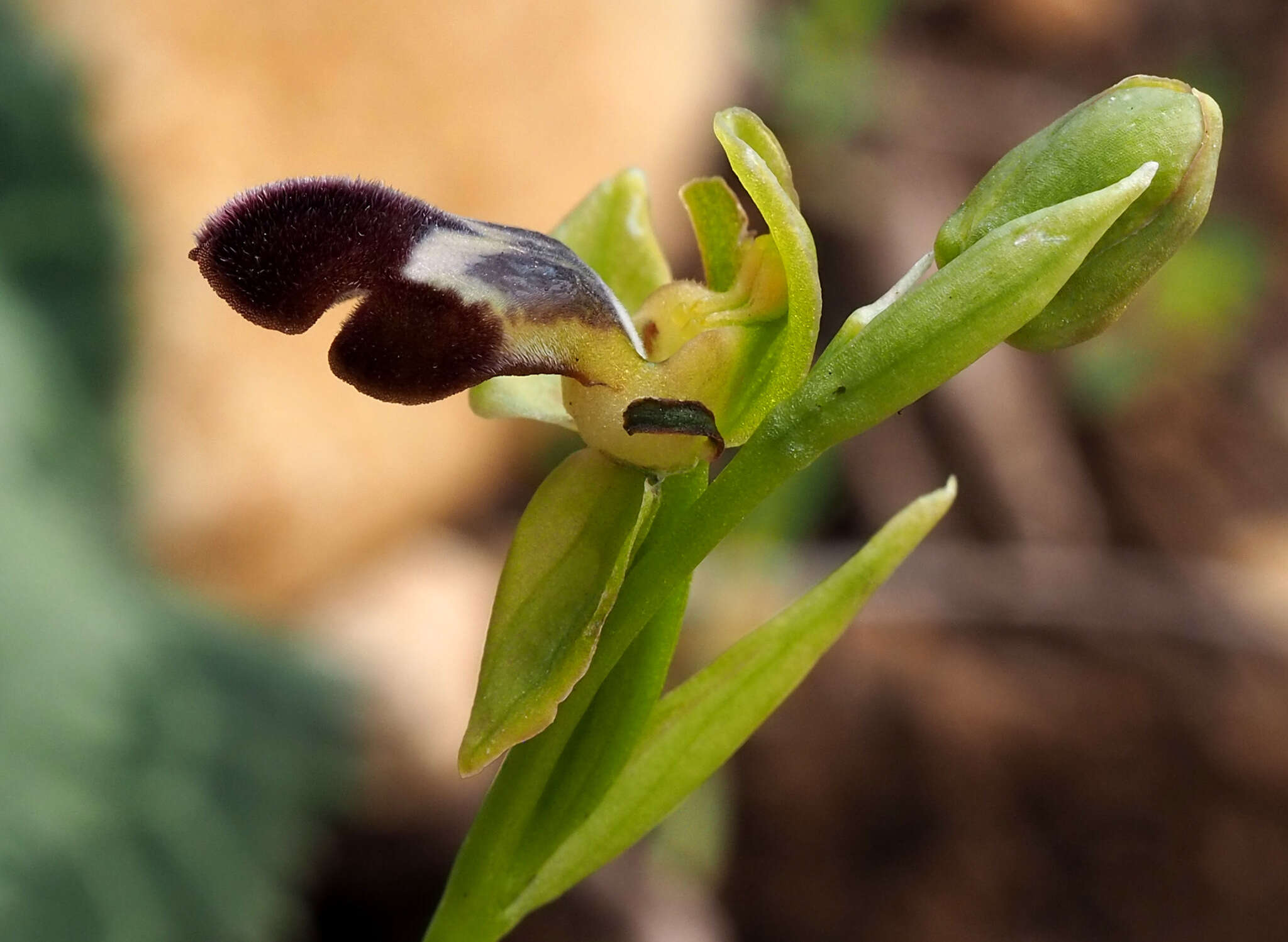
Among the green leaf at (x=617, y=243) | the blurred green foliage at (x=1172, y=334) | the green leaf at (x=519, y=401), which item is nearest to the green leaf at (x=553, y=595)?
the green leaf at (x=519, y=401)

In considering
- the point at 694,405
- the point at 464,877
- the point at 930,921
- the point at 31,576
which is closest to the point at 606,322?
the point at 694,405

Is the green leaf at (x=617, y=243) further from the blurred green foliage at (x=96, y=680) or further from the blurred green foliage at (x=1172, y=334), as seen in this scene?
the blurred green foliage at (x=1172, y=334)

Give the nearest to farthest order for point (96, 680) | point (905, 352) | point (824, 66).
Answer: point (905, 352) → point (96, 680) → point (824, 66)

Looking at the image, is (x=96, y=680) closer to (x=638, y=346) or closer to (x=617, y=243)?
(x=617, y=243)

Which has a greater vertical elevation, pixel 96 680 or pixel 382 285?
pixel 382 285

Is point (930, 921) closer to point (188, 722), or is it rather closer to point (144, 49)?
point (188, 722)

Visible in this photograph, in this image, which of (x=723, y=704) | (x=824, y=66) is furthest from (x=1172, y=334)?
(x=723, y=704)

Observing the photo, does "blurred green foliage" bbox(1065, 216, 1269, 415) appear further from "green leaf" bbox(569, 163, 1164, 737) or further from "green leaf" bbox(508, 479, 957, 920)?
"green leaf" bbox(569, 163, 1164, 737)
